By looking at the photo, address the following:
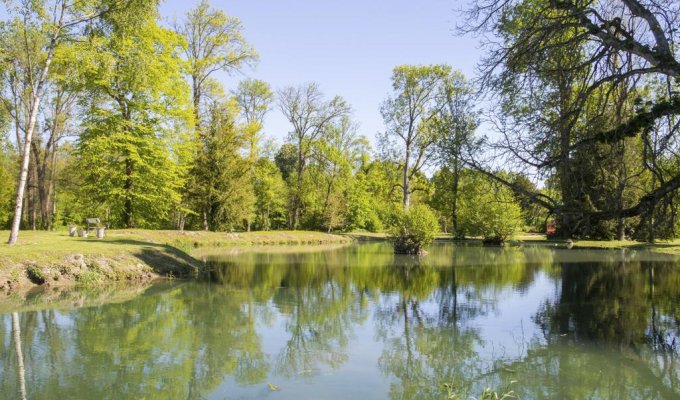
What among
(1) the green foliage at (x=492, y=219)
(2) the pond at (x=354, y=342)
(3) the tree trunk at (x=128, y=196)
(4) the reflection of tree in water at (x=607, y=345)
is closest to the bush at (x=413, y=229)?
(1) the green foliage at (x=492, y=219)

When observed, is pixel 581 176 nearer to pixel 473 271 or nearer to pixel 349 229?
pixel 473 271

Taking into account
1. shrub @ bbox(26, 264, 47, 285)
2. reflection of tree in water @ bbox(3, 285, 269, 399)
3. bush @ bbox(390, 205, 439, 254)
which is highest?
bush @ bbox(390, 205, 439, 254)

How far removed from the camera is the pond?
20.7 feet

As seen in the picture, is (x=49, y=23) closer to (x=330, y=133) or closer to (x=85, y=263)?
(x=85, y=263)

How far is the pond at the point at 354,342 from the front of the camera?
20.7 feet

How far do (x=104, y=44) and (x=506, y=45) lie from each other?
14724 millimetres

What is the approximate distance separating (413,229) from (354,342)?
59.0 ft

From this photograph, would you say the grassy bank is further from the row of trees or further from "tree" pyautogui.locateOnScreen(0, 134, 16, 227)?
"tree" pyautogui.locateOnScreen(0, 134, 16, 227)

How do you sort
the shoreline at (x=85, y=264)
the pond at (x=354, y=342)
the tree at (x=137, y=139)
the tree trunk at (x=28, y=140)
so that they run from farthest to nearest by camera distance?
the tree at (x=137, y=139) → the tree trunk at (x=28, y=140) → the shoreline at (x=85, y=264) → the pond at (x=354, y=342)

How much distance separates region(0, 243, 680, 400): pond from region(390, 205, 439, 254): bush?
1048 cm

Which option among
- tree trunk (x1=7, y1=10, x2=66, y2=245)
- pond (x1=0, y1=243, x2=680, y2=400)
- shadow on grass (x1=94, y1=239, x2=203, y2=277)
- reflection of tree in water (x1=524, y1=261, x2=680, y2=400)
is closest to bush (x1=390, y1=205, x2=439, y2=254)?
pond (x1=0, y1=243, x2=680, y2=400)

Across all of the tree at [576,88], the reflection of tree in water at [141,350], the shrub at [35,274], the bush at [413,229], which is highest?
the tree at [576,88]

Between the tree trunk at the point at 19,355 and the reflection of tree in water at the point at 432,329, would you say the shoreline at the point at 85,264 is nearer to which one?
the tree trunk at the point at 19,355

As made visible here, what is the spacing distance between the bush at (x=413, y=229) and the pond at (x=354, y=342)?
10475mm
